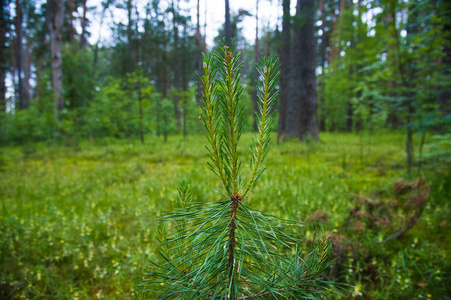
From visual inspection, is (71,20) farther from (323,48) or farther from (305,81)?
(323,48)

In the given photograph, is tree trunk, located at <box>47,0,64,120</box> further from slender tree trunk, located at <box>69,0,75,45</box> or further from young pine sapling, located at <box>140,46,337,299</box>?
young pine sapling, located at <box>140,46,337,299</box>

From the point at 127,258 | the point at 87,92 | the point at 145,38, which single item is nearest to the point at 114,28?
the point at 145,38

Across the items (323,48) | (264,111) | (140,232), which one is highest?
(323,48)

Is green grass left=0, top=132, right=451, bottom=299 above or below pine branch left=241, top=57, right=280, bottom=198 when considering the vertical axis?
below

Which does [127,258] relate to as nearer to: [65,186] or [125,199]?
[125,199]

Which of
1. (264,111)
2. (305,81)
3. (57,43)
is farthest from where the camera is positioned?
(57,43)

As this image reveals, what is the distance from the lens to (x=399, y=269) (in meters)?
2.05

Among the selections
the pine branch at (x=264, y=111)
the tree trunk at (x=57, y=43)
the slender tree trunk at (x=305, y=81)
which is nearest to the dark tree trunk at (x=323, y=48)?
the slender tree trunk at (x=305, y=81)

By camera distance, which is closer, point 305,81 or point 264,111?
point 264,111

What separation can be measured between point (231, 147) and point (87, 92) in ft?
61.9

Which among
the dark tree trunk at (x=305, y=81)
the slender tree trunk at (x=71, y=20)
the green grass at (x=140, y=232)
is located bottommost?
the green grass at (x=140, y=232)

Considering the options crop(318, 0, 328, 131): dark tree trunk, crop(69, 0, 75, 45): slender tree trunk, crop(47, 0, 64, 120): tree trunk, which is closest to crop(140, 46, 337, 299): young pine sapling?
crop(47, 0, 64, 120): tree trunk

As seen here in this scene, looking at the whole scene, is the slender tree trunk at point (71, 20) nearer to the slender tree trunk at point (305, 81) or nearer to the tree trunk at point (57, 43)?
the tree trunk at point (57, 43)

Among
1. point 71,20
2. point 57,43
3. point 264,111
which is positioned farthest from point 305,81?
point 71,20
